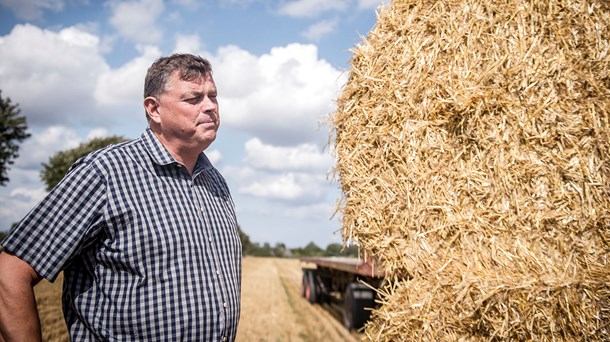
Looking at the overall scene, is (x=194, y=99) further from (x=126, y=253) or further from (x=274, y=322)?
(x=274, y=322)

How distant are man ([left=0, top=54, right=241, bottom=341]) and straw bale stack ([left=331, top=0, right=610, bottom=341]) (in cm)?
107

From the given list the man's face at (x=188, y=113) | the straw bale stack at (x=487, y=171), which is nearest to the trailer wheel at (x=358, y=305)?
the straw bale stack at (x=487, y=171)

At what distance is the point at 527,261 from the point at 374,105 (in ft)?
4.49

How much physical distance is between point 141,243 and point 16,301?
1.83ft

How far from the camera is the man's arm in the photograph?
6.54ft

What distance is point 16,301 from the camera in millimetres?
1999

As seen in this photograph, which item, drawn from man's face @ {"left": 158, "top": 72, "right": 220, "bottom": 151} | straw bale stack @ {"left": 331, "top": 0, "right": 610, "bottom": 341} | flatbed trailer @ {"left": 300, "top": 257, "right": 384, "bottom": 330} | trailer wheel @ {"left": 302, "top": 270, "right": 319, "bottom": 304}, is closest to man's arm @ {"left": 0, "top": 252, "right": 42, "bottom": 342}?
man's face @ {"left": 158, "top": 72, "right": 220, "bottom": 151}

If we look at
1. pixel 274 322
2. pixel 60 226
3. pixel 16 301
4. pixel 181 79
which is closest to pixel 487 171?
pixel 181 79

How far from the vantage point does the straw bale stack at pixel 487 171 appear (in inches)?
98.7

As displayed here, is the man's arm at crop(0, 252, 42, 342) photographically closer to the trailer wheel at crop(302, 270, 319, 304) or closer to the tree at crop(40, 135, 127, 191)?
the trailer wheel at crop(302, 270, 319, 304)

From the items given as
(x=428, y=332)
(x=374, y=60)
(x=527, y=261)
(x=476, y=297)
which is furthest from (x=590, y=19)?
(x=428, y=332)

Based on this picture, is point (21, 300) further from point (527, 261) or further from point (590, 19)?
point (590, 19)

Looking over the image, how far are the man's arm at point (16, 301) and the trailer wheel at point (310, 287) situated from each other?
10796mm

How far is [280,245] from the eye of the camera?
91500mm
